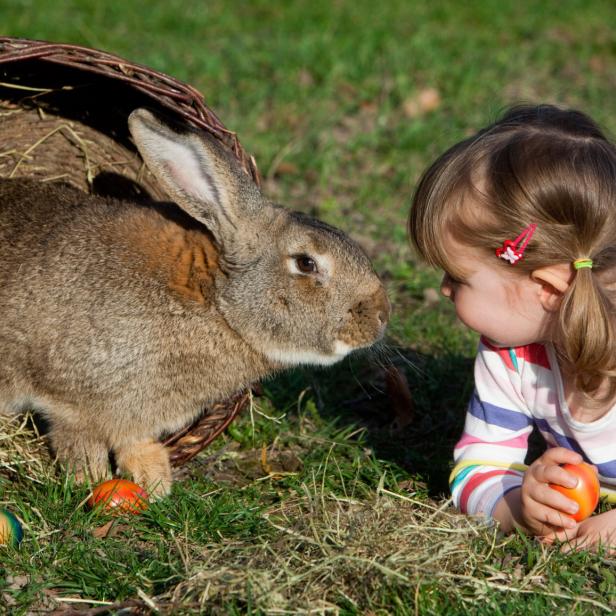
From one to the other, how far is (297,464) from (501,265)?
3.47 ft

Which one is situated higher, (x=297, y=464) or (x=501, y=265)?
(x=501, y=265)

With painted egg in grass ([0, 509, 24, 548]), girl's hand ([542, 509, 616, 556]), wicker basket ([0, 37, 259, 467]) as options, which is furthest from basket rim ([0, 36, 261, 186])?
girl's hand ([542, 509, 616, 556])

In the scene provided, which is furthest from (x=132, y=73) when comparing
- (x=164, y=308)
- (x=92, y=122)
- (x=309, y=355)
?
(x=309, y=355)

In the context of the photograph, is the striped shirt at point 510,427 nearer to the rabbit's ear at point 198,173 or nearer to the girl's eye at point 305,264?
the girl's eye at point 305,264

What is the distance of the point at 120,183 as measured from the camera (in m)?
3.90

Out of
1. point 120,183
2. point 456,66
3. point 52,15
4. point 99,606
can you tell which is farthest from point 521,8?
point 99,606

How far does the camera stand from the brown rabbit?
10.1 ft

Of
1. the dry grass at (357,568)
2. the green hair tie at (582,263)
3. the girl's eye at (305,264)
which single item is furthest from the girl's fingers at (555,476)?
the girl's eye at (305,264)

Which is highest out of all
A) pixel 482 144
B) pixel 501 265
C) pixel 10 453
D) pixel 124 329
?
pixel 482 144

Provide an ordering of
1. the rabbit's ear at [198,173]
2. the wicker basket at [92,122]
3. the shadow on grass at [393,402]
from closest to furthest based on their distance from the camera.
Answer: the rabbit's ear at [198,173] → the wicker basket at [92,122] → the shadow on grass at [393,402]

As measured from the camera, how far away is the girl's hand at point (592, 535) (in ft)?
9.00

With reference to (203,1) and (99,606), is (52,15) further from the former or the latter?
(99,606)

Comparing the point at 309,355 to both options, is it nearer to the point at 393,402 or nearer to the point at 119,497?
the point at 393,402

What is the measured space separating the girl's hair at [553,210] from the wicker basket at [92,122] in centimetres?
93
